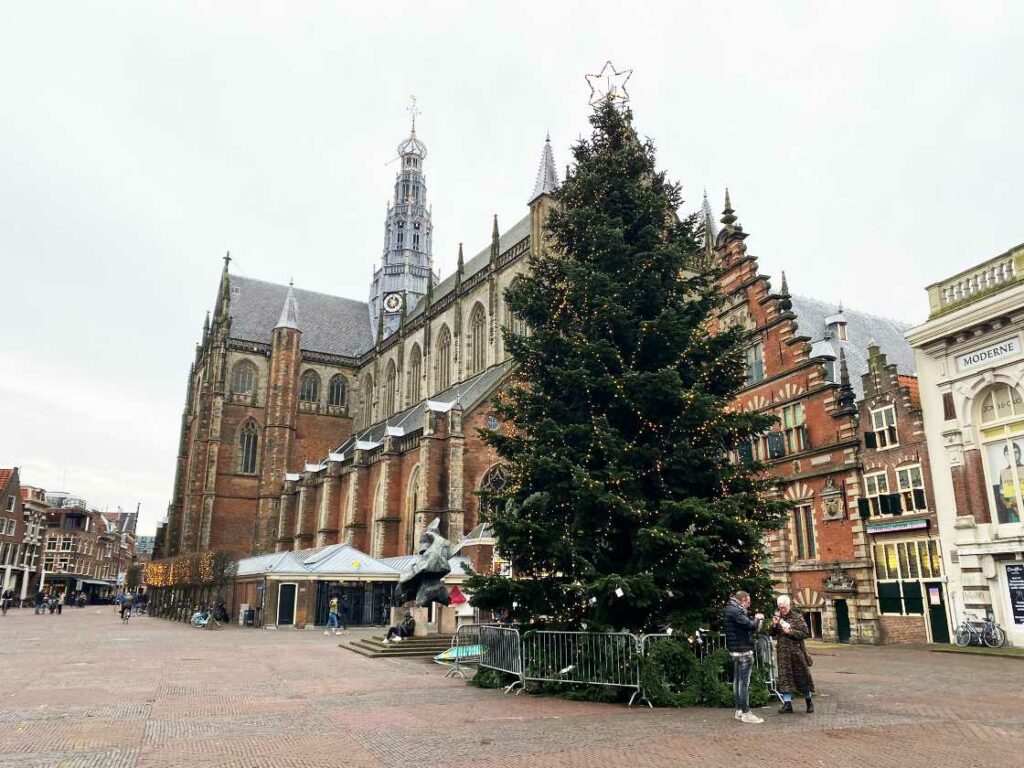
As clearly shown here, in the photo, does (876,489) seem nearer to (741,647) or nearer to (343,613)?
(741,647)

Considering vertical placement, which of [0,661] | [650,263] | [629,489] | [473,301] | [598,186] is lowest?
[0,661]

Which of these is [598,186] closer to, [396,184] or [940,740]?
[940,740]

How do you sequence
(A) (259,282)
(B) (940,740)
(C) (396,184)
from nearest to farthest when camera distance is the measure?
1. (B) (940,740)
2. (A) (259,282)
3. (C) (396,184)

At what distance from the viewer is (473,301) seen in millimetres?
48219

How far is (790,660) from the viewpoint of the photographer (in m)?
9.84

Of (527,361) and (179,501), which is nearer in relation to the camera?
(527,361)

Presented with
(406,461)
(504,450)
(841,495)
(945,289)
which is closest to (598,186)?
(504,450)

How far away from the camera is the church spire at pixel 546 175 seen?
41.5m

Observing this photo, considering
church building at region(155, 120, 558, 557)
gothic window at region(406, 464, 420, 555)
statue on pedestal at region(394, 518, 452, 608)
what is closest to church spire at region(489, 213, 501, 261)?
church building at region(155, 120, 558, 557)

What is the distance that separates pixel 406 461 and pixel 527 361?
92.0ft

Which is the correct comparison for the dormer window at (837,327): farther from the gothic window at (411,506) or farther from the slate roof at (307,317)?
the slate roof at (307,317)

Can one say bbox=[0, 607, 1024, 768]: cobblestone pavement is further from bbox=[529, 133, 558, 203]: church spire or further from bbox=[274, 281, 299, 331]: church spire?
bbox=[274, 281, 299, 331]: church spire

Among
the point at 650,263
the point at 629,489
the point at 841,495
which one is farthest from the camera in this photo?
the point at 841,495

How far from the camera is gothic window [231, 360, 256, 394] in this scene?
194 feet
